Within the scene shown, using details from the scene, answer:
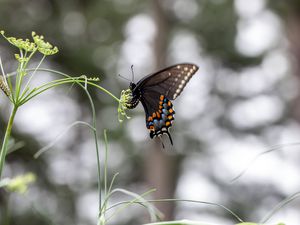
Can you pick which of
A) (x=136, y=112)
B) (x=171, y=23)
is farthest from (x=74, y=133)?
(x=171, y=23)

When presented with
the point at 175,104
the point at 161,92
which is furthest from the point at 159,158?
the point at 161,92

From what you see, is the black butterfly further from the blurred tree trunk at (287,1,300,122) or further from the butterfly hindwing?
the blurred tree trunk at (287,1,300,122)

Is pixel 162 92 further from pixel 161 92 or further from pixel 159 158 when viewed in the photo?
pixel 159 158

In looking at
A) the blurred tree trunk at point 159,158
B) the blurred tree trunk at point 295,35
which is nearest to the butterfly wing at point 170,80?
the blurred tree trunk at point 295,35

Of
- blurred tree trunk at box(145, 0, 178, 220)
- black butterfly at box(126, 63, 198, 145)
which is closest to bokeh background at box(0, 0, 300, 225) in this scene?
blurred tree trunk at box(145, 0, 178, 220)

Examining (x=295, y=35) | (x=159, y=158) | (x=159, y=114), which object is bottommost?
(x=159, y=114)

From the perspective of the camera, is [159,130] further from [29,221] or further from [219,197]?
[219,197]
